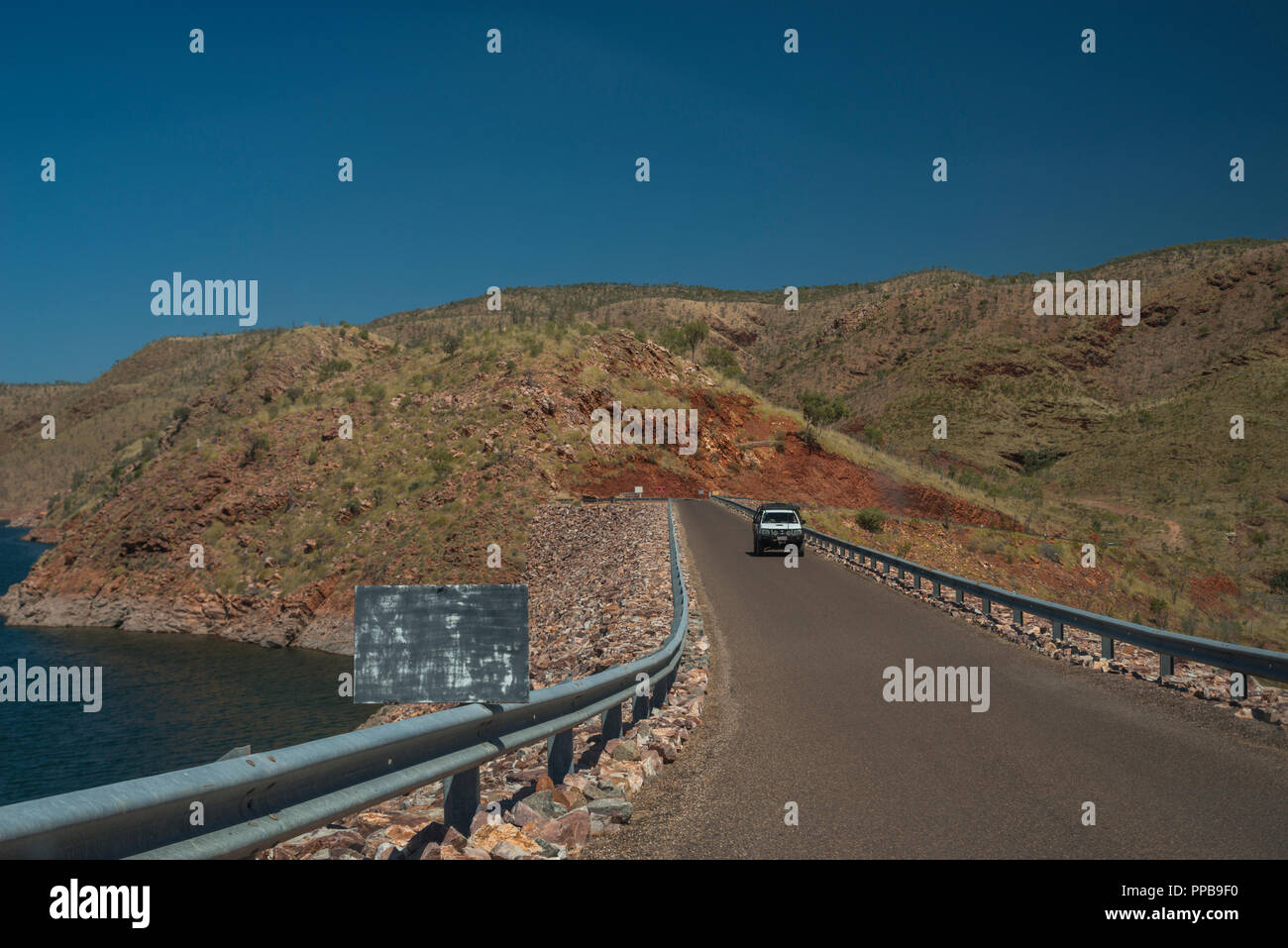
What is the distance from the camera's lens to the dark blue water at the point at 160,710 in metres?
21.0

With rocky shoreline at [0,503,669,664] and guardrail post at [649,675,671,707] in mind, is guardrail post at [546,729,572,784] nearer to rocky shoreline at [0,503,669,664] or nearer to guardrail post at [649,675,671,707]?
guardrail post at [649,675,671,707]

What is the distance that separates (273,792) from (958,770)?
5.45 meters

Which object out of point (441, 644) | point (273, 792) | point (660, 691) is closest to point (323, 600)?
point (660, 691)

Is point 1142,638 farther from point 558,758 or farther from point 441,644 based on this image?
point 441,644

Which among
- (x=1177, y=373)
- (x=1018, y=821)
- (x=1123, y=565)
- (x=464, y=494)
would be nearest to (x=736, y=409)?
(x=464, y=494)

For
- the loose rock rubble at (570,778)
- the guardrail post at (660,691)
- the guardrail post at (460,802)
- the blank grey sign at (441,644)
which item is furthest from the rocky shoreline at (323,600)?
the blank grey sign at (441,644)

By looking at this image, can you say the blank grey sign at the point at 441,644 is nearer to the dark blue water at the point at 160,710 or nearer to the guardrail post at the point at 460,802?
the guardrail post at the point at 460,802

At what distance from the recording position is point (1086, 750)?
7.56 meters

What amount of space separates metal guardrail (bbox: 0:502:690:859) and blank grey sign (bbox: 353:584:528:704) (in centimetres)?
18

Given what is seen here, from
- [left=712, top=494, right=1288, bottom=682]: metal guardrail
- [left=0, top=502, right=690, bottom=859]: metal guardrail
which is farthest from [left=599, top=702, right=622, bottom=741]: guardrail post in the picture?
[left=712, top=494, right=1288, bottom=682]: metal guardrail

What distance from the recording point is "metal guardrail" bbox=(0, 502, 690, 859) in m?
2.63

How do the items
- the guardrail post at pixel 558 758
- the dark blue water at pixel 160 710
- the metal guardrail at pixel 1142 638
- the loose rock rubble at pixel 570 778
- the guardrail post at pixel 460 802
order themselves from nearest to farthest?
the loose rock rubble at pixel 570 778 < the guardrail post at pixel 460 802 < the guardrail post at pixel 558 758 < the metal guardrail at pixel 1142 638 < the dark blue water at pixel 160 710

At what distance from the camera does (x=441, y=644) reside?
15.9 ft

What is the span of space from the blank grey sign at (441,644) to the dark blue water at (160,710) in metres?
17.5
